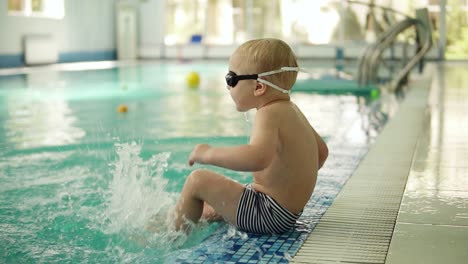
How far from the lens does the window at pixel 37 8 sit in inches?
810

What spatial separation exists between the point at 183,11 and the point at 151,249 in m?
26.5

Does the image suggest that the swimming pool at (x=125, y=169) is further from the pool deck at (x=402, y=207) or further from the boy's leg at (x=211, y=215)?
the pool deck at (x=402, y=207)

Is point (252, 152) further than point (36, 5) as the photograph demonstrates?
No

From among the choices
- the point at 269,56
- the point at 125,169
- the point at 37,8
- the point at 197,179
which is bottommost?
the point at 125,169

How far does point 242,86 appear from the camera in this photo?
274 centimetres

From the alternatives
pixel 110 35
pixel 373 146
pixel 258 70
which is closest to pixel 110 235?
pixel 258 70

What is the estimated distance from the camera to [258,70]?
2.70 metres

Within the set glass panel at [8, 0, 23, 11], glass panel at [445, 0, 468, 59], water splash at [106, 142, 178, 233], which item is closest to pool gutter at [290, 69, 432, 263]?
water splash at [106, 142, 178, 233]

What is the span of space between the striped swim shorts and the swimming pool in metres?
0.05

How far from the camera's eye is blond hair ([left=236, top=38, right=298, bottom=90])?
2691 mm

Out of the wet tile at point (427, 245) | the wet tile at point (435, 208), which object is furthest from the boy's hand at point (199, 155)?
the wet tile at point (435, 208)

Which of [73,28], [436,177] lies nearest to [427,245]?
[436,177]

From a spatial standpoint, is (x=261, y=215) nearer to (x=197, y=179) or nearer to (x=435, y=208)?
(x=197, y=179)

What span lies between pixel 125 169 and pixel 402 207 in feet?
4.74
